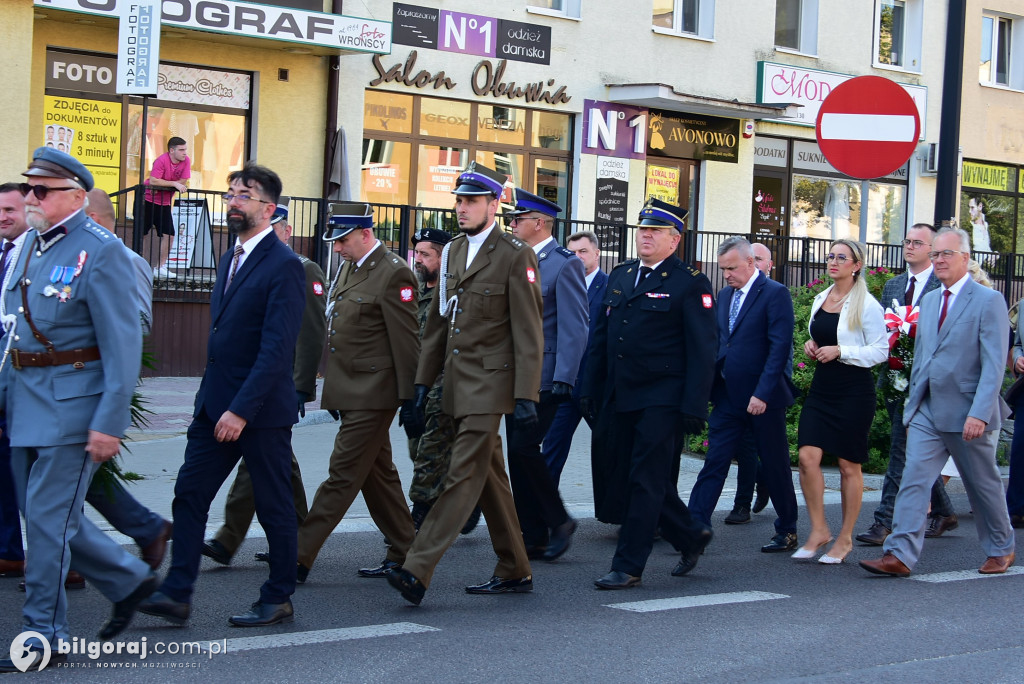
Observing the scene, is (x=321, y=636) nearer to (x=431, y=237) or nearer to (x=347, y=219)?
(x=347, y=219)

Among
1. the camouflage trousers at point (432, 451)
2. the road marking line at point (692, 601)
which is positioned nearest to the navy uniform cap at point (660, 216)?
the camouflage trousers at point (432, 451)

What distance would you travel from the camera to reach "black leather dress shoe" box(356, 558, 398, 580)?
7.36 meters

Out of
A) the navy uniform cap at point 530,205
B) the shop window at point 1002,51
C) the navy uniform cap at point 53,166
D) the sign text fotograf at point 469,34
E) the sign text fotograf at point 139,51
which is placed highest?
the shop window at point 1002,51

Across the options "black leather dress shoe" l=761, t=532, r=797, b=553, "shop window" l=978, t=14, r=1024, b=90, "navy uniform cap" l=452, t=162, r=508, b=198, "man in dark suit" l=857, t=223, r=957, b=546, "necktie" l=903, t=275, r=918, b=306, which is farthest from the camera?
"shop window" l=978, t=14, r=1024, b=90

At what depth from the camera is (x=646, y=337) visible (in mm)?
7375

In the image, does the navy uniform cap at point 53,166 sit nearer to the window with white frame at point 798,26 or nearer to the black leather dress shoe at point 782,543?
the black leather dress shoe at point 782,543

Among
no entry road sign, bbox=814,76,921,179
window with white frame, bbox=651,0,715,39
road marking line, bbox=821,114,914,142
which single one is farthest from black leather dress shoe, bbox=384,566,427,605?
window with white frame, bbox=651,0,715,39

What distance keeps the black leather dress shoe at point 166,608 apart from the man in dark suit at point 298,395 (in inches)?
49.2

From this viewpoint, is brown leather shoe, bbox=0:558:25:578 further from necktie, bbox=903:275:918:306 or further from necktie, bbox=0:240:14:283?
necktie, bbox=903:275:918:306

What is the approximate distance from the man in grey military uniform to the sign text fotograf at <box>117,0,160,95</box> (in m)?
8.90

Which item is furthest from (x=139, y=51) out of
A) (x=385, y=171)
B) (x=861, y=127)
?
(x=861, y=127)

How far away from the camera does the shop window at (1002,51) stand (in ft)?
91.9

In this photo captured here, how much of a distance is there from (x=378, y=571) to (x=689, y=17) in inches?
701

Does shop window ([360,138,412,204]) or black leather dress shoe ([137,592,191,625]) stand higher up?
shop window ([360,138,412,204])
